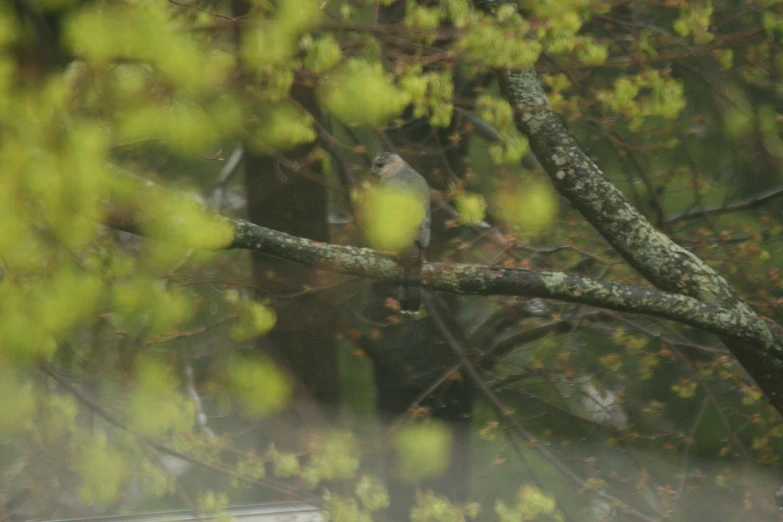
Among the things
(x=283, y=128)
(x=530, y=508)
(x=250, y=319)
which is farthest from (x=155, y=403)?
(x=530, y=508)

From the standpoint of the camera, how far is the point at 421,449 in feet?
9.11

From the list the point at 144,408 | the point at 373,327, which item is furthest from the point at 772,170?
the point at 144,408

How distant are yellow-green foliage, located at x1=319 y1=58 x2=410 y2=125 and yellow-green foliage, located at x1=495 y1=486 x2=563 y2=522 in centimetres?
129

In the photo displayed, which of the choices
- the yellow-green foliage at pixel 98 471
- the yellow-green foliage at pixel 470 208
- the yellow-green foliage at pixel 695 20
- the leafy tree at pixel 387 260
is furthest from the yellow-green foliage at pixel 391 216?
the yellow-green foliage at pixel 695 20

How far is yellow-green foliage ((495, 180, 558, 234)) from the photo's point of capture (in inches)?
101

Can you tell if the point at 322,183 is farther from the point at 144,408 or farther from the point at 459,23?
the point at 144,408

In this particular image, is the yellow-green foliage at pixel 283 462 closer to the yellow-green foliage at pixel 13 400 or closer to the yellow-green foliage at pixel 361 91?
the yellow-green foliage at pixel 13 400

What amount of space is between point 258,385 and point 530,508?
1.07 metres

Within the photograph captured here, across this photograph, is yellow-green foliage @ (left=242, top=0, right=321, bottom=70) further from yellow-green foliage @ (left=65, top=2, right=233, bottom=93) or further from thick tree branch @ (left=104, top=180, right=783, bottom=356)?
thick tree branch @ (left=104, top=180, right=783, bottom=356)

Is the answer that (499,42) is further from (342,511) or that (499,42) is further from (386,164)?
(342,511)

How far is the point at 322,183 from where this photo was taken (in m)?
2.48

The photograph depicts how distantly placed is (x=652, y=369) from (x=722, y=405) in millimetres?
301

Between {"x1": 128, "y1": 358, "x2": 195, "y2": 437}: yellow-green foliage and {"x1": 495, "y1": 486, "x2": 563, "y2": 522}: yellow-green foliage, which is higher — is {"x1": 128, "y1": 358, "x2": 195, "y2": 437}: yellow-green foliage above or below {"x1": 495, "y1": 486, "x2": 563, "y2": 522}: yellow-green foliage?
above

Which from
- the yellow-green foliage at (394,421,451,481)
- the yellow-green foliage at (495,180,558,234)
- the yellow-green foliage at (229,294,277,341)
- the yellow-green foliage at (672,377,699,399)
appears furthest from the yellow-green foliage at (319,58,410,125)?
the yellow-green foliage at (672,377,699,399)
